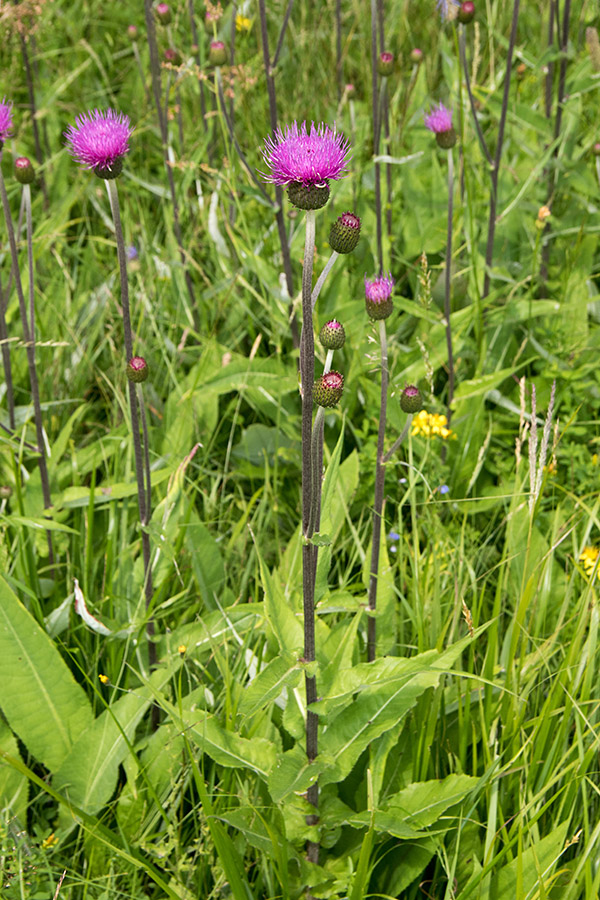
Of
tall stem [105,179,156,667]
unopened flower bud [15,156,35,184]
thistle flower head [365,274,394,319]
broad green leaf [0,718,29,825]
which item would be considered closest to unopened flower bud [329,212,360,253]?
thistle flower head [365,274,394,319]

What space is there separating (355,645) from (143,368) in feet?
2.58

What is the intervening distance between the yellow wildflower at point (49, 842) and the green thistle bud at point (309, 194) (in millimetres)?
1427

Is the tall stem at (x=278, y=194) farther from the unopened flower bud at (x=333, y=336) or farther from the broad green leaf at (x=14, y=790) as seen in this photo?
the broad green leaf at (x=14, y=790)

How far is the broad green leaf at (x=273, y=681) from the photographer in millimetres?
1499

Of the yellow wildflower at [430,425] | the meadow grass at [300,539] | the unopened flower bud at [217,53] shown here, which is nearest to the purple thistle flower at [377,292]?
the meadow grass at [300,539]

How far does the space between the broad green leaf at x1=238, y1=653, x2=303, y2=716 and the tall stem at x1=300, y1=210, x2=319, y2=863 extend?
36 mm

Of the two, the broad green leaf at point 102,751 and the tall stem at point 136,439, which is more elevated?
the tall stem at point 136,439

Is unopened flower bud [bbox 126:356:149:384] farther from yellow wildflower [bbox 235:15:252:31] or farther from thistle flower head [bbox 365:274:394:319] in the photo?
yellow wildflower [bbox 235:15:252:31]

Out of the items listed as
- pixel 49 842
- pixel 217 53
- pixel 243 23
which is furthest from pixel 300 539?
pixel 243 23

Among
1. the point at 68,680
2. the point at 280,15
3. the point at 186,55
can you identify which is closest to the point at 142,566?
the point at 68,680

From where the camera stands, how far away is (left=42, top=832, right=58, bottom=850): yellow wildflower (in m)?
1.80

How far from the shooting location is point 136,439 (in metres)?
1.88

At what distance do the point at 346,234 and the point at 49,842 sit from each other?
58.0 inches

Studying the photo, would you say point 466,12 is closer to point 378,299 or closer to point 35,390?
point 378,299
